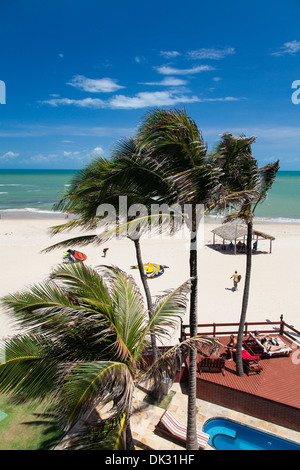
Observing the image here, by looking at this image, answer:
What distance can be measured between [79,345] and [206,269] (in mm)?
15907

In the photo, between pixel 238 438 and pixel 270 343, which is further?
pixel 270 343

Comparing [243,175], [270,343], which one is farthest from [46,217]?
[243,175]

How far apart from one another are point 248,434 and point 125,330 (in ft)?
17.3

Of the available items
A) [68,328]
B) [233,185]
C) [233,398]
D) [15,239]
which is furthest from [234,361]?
[15,239]

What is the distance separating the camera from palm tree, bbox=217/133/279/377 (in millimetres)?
5062

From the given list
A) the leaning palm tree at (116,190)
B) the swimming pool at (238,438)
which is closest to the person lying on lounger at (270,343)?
the swimming pool at (238,438)

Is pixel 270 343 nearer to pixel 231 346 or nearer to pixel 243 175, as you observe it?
pixel 231 346

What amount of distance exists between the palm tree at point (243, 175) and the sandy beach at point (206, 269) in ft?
13.3

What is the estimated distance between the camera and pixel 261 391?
22.9 feet

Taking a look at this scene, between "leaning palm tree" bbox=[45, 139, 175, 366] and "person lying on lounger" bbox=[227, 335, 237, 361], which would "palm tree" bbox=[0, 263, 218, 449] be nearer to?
"leaning palm tree" bbox=[45, 139, 175, 366]

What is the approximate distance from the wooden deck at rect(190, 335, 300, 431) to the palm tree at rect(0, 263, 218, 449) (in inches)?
153

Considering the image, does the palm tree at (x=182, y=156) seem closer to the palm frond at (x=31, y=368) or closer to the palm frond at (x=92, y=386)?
the palm frond at (x=92, y=386)

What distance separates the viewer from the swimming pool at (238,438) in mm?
6285

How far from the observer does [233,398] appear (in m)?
7.09
